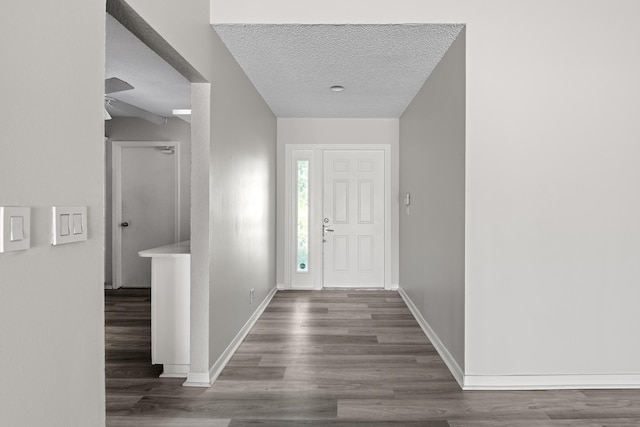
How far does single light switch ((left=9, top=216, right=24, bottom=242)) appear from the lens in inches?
46.3

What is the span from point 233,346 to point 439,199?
204cm

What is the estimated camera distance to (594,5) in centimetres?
289

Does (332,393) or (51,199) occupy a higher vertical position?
(51,199)

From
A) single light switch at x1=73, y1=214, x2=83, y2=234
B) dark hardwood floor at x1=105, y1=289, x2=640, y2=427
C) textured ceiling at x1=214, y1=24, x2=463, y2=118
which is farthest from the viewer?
textured ceiling at x1=214, y1=24, x2=463, y2=118

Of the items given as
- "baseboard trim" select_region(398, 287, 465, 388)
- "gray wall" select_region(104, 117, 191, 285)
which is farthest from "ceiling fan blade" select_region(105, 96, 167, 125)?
"baseboard trim" select_region(398, 287, 465, 388)

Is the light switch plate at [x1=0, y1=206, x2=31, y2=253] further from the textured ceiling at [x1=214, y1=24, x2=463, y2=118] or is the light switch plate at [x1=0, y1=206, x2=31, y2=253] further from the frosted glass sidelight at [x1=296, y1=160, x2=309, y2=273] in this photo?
the frosted glass sidelight at [x1=296, y1=160, x2=309, y2=273]

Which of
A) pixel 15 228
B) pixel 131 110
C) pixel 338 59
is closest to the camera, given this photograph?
pixel 15 228

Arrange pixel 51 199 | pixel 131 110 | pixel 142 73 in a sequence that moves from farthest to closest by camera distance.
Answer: pixel 131 110
pixel 142 73
pixel 51 199

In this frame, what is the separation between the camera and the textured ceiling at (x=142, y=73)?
11.2 feet

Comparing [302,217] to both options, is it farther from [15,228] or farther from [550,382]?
[15,228]

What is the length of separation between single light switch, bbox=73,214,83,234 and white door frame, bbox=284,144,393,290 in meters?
4.79

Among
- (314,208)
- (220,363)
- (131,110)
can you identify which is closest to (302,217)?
(314,208)

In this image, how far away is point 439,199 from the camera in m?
3.70

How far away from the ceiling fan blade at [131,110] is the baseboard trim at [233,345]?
243 cm
